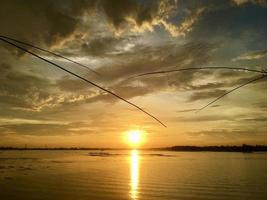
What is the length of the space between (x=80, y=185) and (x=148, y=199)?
941cm

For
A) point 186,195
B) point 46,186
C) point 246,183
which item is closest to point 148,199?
point 186,195

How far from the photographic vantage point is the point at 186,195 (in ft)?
82.2

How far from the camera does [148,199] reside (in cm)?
2333

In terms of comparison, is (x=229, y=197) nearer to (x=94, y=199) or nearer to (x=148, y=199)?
(x=148, y=199)

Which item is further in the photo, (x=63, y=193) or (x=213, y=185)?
(x=213, y=185)

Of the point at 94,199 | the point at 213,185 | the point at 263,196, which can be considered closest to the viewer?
the point at 94,199

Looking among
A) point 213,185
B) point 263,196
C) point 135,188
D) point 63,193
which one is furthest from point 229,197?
point 63,193

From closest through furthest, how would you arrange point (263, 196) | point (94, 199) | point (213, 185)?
point (94, 199) < point (263, 196) < point (213, 185)

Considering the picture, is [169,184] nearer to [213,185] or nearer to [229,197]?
[213,185]

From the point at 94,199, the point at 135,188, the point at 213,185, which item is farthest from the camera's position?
the point at 213,185

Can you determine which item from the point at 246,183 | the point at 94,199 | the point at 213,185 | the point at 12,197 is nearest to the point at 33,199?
the point at 12,197

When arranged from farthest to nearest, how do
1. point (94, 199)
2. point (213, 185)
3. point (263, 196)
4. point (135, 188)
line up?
point (213, 185)
point (135, 188)
point (263, 196)
point (94, 199)

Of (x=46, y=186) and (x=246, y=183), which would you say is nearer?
(x=46, y=186)

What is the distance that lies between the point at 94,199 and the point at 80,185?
751cm
